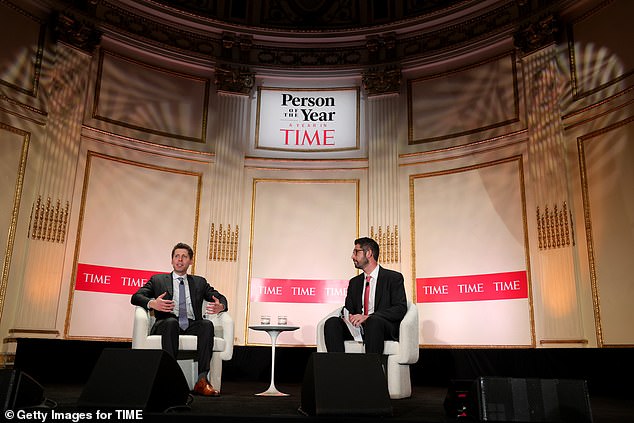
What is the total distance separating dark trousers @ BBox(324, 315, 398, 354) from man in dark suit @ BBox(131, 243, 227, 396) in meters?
0.87

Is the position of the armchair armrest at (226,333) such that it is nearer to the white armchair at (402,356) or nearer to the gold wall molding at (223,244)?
the white armchair at (402,356)

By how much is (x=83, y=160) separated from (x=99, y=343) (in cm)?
203

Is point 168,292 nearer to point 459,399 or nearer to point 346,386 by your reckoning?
point 346,386

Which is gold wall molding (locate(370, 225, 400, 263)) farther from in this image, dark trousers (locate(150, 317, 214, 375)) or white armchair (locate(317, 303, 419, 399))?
dark trousers (locate(150, 317, 214, 375))

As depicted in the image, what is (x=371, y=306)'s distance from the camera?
4.28 metres

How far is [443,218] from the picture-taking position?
6.46m

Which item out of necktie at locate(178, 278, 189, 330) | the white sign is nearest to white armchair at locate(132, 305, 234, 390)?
necktie at locate(178, 278, 189, 330)

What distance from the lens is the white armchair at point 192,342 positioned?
157 inches

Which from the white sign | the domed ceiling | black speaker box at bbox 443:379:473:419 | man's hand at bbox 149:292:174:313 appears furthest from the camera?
the white sign

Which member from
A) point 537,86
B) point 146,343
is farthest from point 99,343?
point 537,86

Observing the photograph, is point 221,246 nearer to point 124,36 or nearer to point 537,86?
point 124,36

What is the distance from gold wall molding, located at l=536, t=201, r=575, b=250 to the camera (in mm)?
5516

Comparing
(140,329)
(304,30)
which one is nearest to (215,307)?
(140,329)

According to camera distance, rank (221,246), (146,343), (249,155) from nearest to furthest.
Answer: (146,343)
(221,246)
(249,155)
